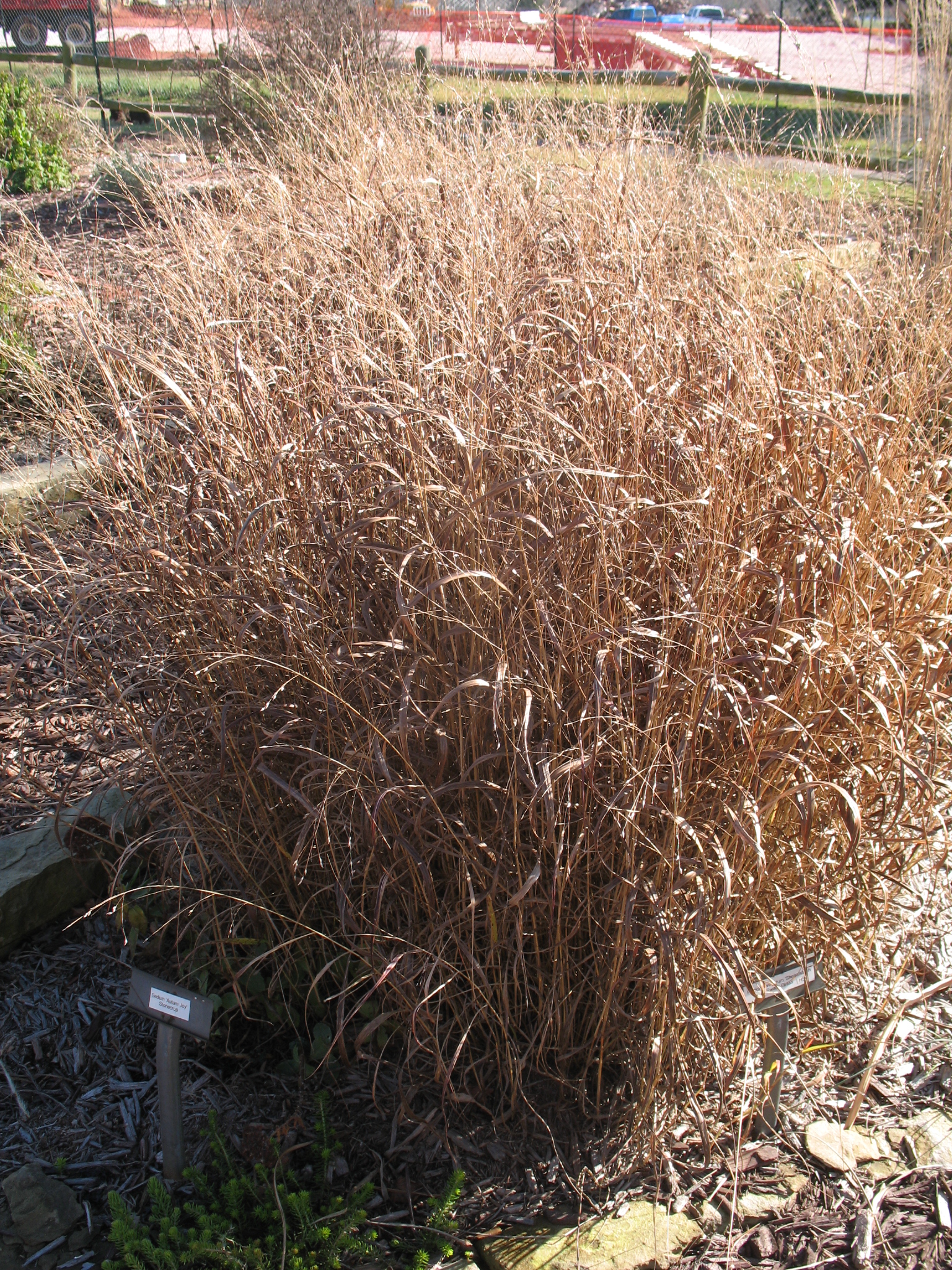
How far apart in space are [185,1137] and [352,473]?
4.04 ft

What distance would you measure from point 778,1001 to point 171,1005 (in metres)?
0.94

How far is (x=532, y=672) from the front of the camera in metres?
1.68

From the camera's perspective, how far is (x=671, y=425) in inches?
77.4

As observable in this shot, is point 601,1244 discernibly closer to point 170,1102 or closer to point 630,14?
point 170,1102

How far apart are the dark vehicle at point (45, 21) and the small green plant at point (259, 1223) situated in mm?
12925

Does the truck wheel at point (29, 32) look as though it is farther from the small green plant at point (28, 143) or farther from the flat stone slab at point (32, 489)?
the flat stone slab at point (32, 489)

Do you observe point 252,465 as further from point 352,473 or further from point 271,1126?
point 271,1126

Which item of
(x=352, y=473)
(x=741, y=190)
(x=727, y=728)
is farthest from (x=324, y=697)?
(x=741, y=190)

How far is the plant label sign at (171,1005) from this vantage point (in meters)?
1.53

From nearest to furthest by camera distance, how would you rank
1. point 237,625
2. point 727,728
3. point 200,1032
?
point 200,1032, point 727,728, point 237,625

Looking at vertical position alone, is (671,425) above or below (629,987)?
above

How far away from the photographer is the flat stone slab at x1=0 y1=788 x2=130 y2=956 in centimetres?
207

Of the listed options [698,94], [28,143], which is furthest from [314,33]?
[698,94]

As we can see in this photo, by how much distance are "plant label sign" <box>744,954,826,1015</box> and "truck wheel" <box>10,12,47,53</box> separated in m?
14.4
